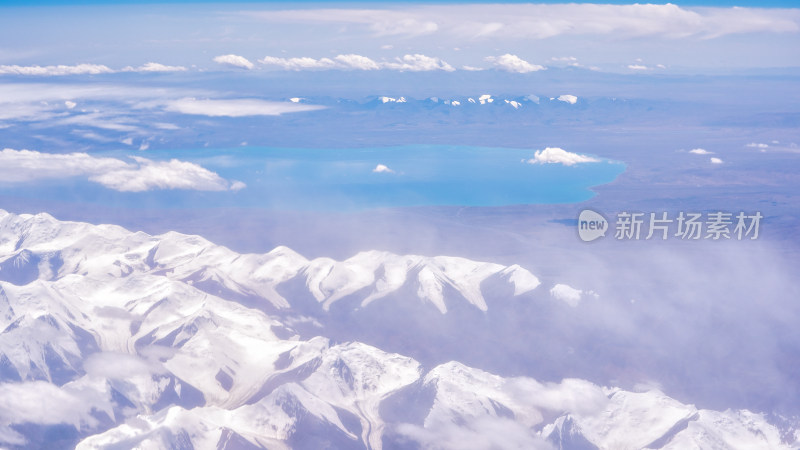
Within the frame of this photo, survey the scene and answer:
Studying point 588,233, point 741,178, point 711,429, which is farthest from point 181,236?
point 741,178

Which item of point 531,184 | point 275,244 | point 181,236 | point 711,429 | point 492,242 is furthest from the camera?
point 531,184

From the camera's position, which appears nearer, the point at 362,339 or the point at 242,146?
the point at 362,339

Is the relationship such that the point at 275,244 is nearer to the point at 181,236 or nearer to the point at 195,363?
the point at 181,236

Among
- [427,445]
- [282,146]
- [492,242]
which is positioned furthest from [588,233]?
[282,146]

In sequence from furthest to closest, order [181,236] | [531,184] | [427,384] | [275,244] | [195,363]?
[531,184], [275,244], [181,236], [195,363], [427,384]

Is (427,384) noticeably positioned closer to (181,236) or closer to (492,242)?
(181,236)

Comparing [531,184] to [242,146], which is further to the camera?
[242,146]
